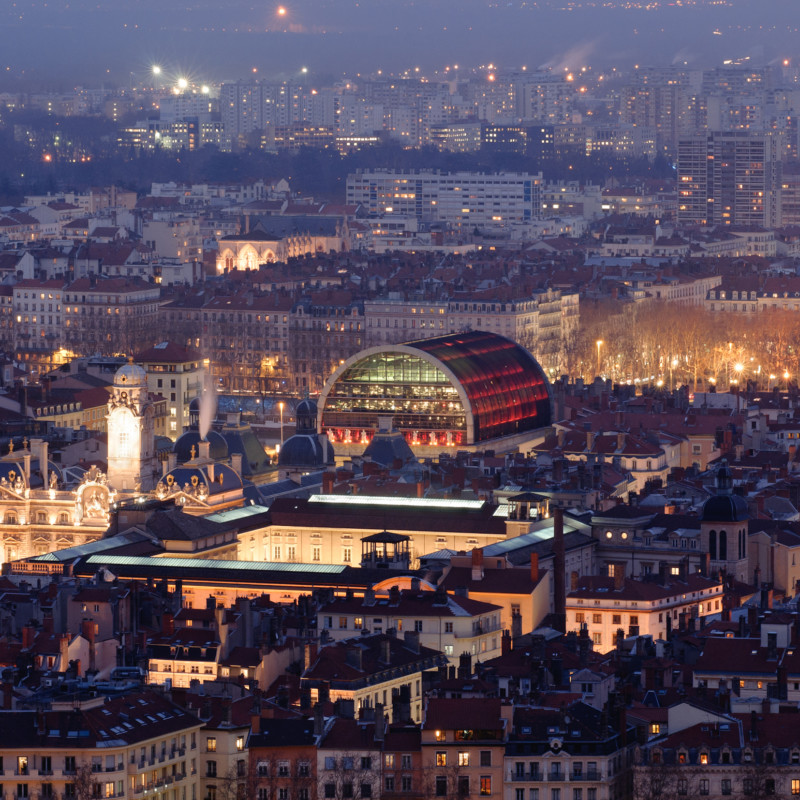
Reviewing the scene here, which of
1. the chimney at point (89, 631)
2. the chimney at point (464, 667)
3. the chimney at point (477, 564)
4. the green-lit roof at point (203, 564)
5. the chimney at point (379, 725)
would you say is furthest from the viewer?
the green-lit roof at point (203, 564)

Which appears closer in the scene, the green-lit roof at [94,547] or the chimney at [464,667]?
the chimney at [464,667]

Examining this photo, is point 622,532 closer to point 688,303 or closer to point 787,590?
point 787,590

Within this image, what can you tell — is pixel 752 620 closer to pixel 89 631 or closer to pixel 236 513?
pixel 89 631

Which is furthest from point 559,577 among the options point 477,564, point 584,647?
point 584,647

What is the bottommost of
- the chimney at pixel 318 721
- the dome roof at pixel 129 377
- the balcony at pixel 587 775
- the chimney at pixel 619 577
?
the chimney at pixel 619 577

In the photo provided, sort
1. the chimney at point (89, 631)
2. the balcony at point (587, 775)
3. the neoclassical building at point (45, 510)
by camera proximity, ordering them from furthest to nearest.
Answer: the neoclassical building at point (45, 510) → the chimney at point (89, 631) → the balcony at point (587, 775)

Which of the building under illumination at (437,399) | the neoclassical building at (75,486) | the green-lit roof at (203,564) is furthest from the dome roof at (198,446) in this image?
the building under illumination at (437,399)

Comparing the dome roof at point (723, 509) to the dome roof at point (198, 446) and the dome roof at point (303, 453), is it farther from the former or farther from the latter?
the dome roof at point (303, 453)
